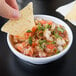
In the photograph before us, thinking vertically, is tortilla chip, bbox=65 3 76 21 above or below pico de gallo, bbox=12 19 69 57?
above

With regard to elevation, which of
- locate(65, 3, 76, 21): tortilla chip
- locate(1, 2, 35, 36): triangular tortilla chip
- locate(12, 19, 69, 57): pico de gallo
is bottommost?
locate(12, 19, 69, 57): pico de gallo

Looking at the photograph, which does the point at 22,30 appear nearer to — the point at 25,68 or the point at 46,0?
the point at 25,68

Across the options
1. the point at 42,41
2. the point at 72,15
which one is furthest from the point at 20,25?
the point at 72,15

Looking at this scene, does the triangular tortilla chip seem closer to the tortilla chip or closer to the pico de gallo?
the pico de gallo

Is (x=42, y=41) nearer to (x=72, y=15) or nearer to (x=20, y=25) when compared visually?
(x=20, y=25)

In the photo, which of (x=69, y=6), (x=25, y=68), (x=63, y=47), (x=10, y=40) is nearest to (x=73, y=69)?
(x=63, y=47)

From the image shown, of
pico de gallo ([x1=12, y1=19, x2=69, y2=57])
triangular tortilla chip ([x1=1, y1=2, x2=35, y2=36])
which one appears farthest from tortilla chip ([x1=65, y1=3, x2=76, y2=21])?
triangular tortilla chip ([x1=1, y1=2, x2=35, y2=36])

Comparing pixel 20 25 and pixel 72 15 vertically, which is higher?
pixel 72 15

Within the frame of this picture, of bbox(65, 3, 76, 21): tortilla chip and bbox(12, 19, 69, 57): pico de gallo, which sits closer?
bbox(12, 19, 69, 57): pico de gallo

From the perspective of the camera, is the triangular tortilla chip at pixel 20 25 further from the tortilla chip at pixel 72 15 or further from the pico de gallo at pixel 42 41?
the tortilla chip at pixel 72 15
